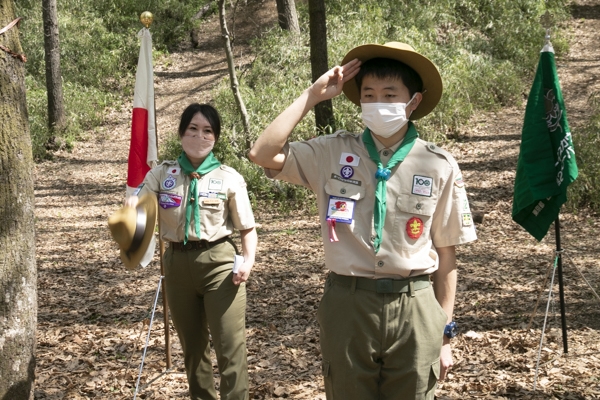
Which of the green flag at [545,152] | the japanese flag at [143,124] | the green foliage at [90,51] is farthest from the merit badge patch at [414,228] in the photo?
the green foliage at [90,51]

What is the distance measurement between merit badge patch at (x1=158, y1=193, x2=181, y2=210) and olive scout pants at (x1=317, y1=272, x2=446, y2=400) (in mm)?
1652

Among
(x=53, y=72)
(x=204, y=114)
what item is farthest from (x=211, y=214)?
(x=53, y=72)

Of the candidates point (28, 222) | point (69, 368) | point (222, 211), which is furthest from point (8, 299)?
point (69, 368)

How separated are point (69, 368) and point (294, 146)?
3818mm

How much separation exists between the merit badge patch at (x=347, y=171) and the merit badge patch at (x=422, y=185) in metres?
0.26

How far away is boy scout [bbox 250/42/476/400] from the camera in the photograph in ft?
8.50

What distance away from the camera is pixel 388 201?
2670 millimetres

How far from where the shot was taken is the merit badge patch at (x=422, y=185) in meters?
2.68

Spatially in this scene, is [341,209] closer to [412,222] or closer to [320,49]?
[412,222]

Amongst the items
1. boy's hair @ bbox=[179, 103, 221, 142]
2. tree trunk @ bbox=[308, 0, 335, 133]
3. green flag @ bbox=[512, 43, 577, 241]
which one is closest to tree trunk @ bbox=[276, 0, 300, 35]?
tree trunk @ bbox=[308, 0, 335, 133]

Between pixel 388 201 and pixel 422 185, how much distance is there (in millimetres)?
160

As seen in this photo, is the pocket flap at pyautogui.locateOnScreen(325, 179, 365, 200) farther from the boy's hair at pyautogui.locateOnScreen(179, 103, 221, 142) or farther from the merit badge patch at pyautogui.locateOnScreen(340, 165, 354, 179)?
the boy's hair at pyautogui.locateOnScreen(179, 103, 221, 142)

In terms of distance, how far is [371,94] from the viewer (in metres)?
2.69

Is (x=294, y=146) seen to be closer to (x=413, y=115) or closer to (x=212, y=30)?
(x=413, y=115)
